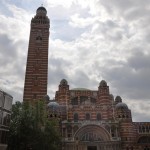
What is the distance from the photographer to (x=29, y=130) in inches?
1288

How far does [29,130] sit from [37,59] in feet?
107

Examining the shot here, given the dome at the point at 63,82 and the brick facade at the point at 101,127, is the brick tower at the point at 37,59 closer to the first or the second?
the dome at the point at 63,82

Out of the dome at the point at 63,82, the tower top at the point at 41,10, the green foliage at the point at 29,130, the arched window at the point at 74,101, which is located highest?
the tower top at the point at 41,10

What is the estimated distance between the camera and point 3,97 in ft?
96.4

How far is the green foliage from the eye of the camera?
32.3 m

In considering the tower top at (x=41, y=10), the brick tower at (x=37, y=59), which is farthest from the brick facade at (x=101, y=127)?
the tower top at (x=41, y=10)

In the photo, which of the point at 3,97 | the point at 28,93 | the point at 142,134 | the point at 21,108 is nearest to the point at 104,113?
the point at 142,134

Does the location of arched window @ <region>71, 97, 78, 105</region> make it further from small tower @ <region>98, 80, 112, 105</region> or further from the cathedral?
small tower @ <region>98, 80, 112, 105</region>

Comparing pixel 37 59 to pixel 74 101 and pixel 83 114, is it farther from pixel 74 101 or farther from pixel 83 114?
pixel 83 114

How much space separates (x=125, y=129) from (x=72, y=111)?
42.8ft

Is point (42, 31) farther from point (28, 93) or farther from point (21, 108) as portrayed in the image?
point (21, 108)

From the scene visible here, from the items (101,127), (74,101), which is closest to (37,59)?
(74,101)

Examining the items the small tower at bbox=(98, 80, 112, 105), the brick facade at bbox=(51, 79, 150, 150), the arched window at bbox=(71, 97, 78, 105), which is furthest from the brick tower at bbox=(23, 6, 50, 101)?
the small tower at bbox=(98, 80, 112, 105)

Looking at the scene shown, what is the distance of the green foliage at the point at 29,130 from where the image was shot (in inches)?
1271
